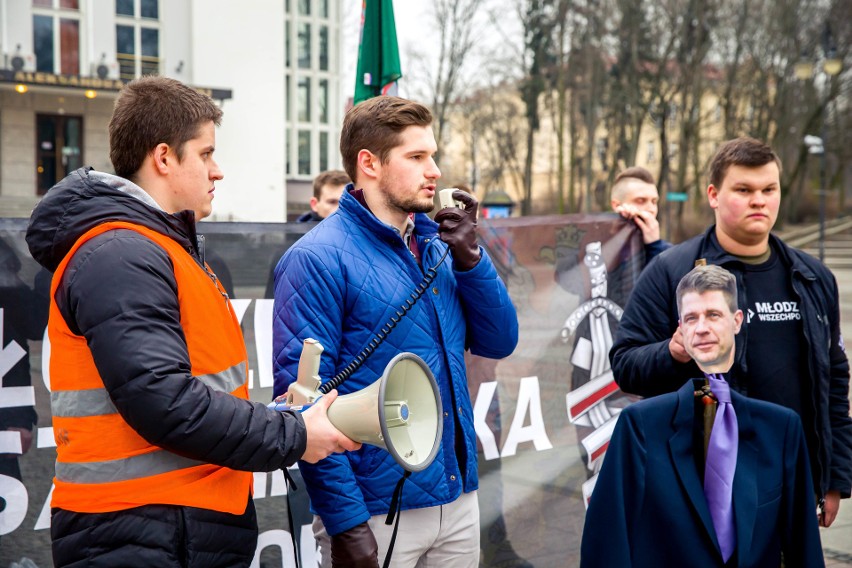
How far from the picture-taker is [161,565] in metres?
2.07

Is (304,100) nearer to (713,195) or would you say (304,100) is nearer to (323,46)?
(323,46)

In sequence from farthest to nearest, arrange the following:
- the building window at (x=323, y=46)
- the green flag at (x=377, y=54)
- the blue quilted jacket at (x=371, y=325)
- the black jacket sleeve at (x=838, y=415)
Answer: the building window at (x=323, y=46) < the green flag at (x=377, y=54) < the black jacket sleeve at (x=838, y=415) < the blue quilted jacket at (x=371, y=325)

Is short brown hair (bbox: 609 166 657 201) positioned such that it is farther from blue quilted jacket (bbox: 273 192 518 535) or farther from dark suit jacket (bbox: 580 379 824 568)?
dark suit jacket (bbox: 580 379 824 568)

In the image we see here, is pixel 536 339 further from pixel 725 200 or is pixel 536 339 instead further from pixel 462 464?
pixel 462 464

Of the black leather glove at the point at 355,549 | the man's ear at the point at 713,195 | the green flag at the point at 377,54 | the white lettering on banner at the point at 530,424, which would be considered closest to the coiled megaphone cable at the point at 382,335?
the black leather glove at the point at 355,549

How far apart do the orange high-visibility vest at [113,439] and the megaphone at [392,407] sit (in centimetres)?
25

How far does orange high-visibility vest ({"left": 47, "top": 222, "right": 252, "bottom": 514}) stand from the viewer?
6.84ft

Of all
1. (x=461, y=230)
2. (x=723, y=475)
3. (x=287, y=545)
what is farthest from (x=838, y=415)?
(x=287, y=545)

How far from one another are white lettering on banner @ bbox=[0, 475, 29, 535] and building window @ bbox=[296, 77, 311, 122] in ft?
145

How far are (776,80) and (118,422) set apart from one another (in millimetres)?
41105

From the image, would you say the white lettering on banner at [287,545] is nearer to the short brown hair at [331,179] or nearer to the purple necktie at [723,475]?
the purple necktie at [723,475]

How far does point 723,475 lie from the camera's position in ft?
8.68

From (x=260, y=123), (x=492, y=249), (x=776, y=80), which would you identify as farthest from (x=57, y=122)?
(x=492, y=249)

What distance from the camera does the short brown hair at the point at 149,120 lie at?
2.24m
